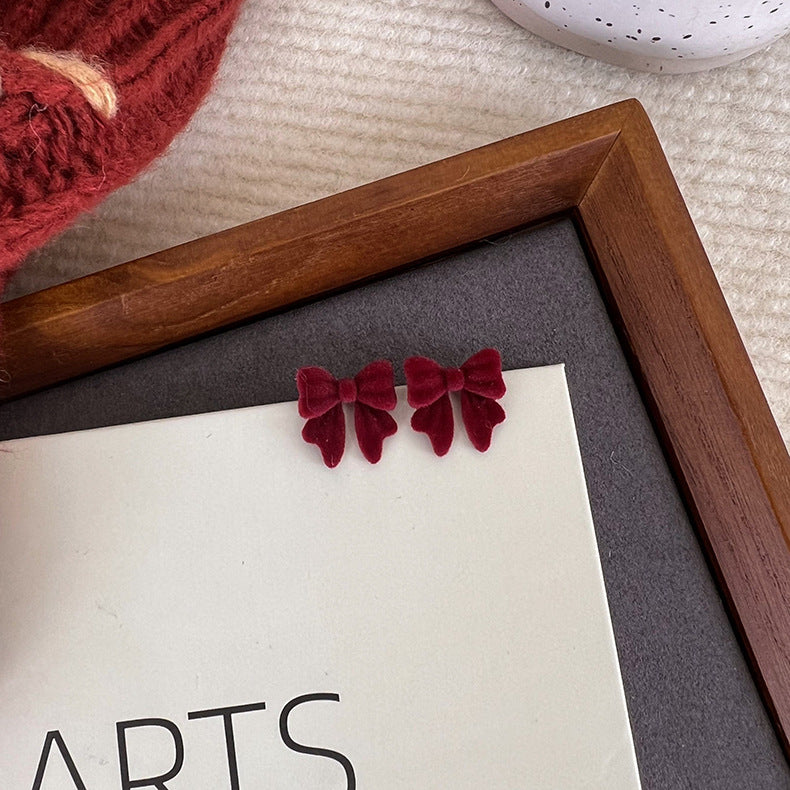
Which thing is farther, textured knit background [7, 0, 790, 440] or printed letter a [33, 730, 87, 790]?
textured knit background [7, 0, 790, 440]

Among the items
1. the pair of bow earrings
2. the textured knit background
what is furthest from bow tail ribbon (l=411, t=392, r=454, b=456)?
the textured knit background

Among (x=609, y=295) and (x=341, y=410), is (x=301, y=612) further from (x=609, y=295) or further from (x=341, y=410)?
(x=609, y=295)

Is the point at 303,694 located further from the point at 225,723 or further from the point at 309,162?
the point at 309,162

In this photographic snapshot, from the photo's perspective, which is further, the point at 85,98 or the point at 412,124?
Result: the point at 412,124

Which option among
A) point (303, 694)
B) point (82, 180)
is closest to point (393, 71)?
point (82, 180)

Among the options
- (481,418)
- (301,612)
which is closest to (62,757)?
(301,612)

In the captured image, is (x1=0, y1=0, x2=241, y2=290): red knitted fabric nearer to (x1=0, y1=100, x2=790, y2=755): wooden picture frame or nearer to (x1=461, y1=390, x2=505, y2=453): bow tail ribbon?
(x1=0, y1=100, x2=790, y2=755): wooden picture frame

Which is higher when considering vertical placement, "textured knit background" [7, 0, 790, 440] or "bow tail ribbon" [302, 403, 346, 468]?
"textured knit background" [7, 0, 790, 440]

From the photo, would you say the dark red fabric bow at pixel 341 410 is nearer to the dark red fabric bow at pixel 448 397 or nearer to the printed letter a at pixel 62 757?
the dark red fabric bow at pixel 448 397
